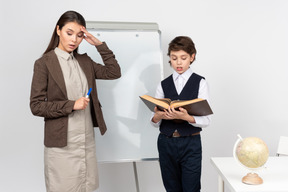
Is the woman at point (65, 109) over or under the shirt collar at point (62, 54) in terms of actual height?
under

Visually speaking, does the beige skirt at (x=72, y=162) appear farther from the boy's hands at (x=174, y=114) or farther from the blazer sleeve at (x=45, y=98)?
the boy's hands at (x=174, y=114)

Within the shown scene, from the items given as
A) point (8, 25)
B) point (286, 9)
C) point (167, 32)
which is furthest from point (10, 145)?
point (286, 9)

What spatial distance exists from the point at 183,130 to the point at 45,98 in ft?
2.54

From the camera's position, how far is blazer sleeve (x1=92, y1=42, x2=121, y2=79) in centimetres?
180

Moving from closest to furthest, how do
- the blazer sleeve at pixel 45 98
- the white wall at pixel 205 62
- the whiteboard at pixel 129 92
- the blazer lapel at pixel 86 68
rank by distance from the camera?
the blazer sleeve at pixel 45 98 → the blazer lapel at pixel 86 68 → the whiteboard at pixel 129 92 → the white wall at pixel 205 62

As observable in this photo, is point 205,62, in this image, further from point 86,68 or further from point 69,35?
point 69,35

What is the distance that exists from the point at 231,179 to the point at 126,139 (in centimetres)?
100

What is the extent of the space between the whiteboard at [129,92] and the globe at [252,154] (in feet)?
3.32

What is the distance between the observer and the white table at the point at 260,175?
4.22ft

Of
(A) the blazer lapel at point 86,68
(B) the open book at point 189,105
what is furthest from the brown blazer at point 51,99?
(B) the open book at point 189,105

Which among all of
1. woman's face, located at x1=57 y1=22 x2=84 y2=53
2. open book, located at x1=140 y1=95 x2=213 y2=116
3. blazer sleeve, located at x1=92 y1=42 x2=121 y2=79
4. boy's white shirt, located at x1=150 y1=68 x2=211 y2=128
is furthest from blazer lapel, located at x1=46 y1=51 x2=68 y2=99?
boy's white shirt, located at x1=150 y1=68 x2=211 y2=128

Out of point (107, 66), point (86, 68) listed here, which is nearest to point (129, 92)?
point (107, 66)

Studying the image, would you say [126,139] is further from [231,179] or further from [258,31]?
[258,31]

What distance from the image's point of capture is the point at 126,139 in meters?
2.25
